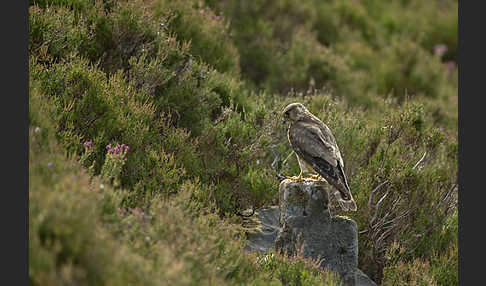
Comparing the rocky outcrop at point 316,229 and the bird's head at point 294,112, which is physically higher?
the bird's head at point 294,112

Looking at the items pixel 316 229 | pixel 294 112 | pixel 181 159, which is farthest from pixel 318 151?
pixel 181 159

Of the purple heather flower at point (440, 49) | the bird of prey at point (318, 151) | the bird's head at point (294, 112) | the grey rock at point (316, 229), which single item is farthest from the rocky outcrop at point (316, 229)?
the purple heather flower at point (440, 49)

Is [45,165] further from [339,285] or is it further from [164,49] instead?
[164,49]

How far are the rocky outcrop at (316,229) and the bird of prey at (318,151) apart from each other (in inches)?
6.7

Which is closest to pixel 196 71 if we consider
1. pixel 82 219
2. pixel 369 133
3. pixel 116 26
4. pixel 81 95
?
pixel 116 26

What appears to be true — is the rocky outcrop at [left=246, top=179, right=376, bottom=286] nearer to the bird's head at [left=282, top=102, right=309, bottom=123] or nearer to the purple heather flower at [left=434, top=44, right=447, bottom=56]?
the bird's head at [left=282, top=102, right=309, bottom=123]

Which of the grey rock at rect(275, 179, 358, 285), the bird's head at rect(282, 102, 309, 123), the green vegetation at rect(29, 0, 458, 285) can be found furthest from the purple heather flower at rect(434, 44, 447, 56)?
the grey rock at rect(275, 179, 358, 285)

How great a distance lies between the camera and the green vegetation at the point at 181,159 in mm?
3475

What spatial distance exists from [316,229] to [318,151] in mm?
830

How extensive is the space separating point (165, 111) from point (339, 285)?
326 centimetres

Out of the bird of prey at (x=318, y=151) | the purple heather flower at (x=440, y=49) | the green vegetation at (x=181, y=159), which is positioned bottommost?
the green vegetation at (x=181, y=159)

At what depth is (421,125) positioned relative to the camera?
24.2ft

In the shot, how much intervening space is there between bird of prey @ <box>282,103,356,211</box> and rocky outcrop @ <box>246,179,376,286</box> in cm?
17

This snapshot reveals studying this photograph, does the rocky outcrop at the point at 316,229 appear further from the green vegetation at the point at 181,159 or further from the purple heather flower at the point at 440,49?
the purple heather flower at the point at 440,49
